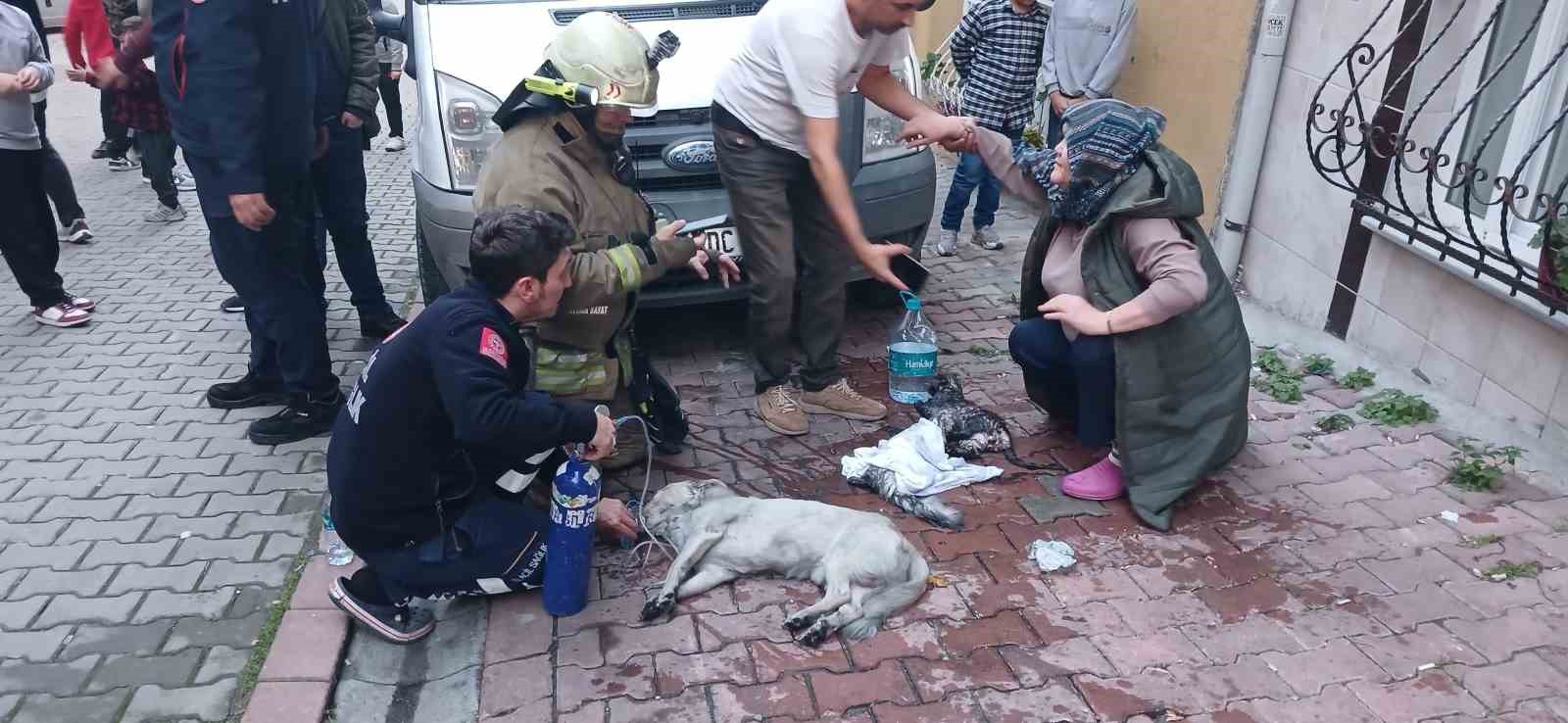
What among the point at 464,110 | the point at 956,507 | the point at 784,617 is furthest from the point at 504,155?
the point at 956,507

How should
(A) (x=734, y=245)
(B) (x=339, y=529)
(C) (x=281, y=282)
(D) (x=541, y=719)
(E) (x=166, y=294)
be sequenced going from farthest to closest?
(E) (x=166, y=294)
(A) (x=734, y=245)
(C) (x=281, y=282)
(B) (x=339, y=529)
(D) (x=541, y=719)

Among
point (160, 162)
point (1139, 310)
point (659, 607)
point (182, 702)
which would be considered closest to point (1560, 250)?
point (1139, 310)

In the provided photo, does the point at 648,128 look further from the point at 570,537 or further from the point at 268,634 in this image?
the point at 268,634

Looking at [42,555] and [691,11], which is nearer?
[42,555]

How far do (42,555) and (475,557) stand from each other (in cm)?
167

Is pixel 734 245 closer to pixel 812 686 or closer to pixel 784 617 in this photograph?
pixel 784 617

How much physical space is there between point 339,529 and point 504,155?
1278 mm

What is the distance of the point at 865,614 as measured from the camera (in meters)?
3.09

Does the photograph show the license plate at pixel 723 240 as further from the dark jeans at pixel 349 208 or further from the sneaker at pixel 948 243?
the sneaker at pixel 948 243

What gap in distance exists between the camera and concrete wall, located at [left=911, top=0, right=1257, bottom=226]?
17.6ft

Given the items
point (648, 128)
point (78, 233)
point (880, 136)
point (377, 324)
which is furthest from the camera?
point (78, 233)

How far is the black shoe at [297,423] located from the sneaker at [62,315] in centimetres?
190

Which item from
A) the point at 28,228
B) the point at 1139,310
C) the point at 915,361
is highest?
the point at 1139,310

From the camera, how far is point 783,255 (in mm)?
4180
